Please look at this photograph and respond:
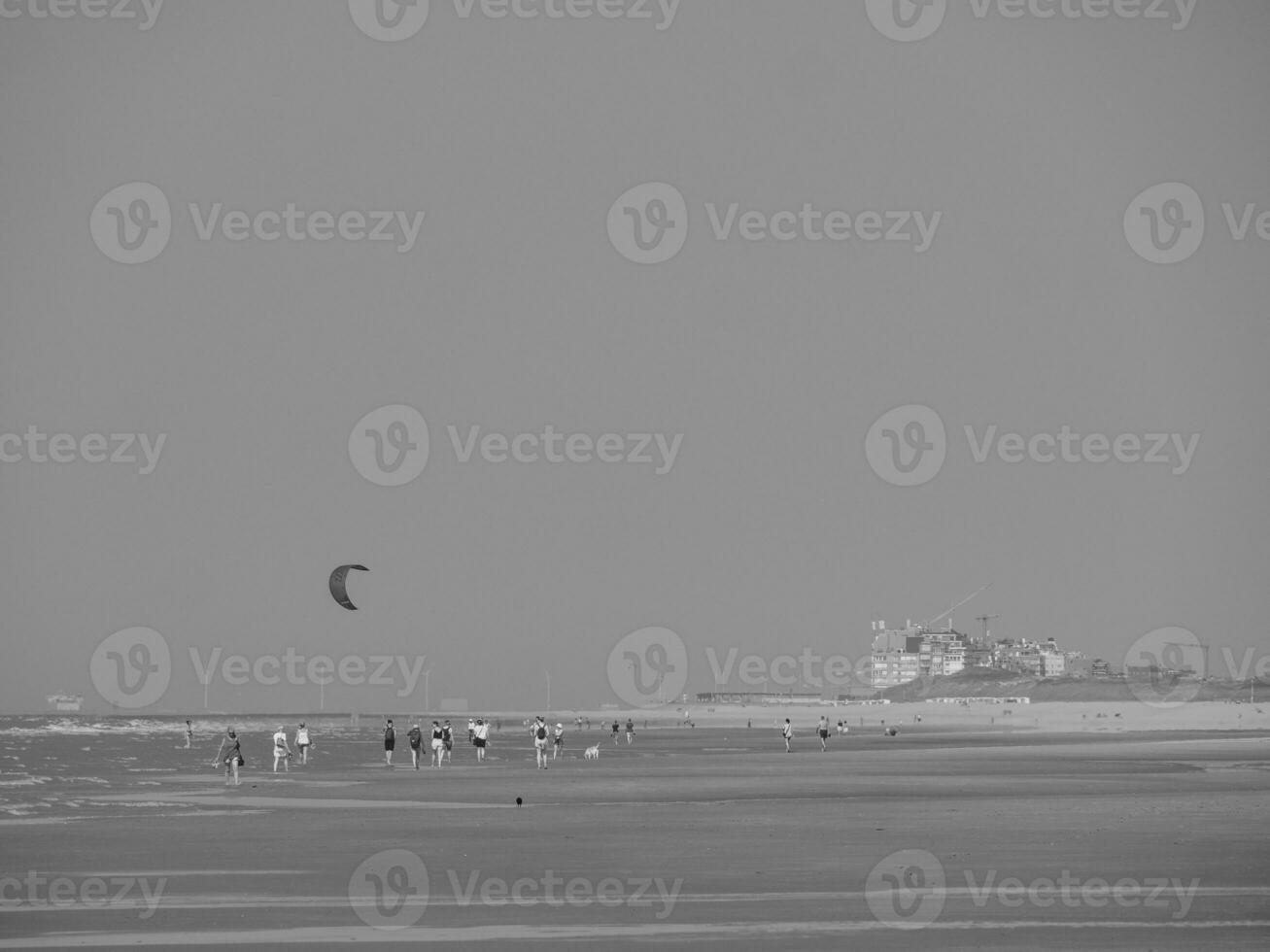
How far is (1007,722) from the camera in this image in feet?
435

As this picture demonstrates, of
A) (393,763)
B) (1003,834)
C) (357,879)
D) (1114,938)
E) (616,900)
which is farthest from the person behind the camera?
(393,763)

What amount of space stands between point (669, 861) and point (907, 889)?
4826 mm

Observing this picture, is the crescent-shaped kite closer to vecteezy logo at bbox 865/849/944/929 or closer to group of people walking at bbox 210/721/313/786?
group of people walking at bbox 210/721/313/786

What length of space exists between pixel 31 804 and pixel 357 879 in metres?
18.8

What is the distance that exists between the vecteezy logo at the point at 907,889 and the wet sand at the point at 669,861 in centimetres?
8

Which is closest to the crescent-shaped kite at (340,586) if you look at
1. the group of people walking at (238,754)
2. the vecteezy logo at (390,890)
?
the group of people walking at (238,754)

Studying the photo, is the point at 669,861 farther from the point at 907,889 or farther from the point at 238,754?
the point at 238,754

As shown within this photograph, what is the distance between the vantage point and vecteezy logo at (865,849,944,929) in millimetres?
20047

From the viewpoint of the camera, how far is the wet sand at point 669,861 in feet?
63.4

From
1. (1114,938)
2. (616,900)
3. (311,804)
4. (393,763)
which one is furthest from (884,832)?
(393,763)

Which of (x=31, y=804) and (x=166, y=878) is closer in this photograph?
(x=166, y=878)

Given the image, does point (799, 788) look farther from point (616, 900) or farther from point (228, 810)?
point (616, 900)
